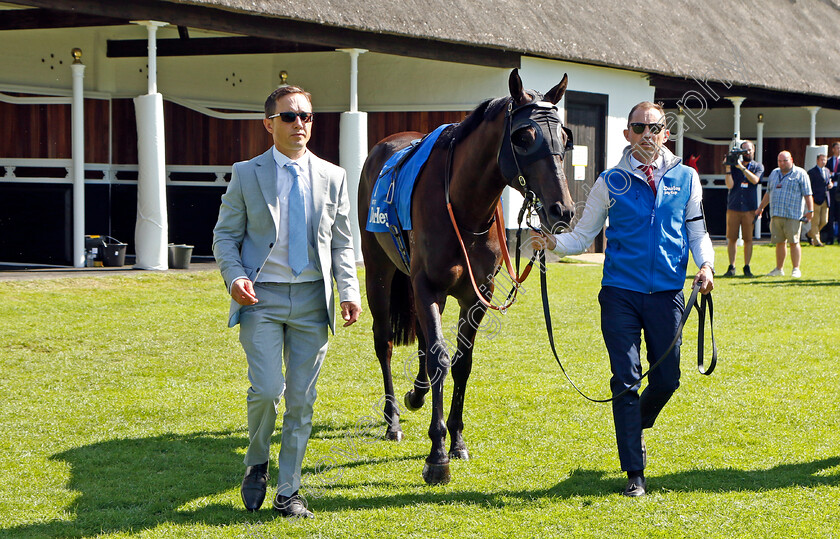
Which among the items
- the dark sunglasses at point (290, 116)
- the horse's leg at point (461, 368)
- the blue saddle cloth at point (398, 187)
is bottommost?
the horse's leg at point (461, 368)

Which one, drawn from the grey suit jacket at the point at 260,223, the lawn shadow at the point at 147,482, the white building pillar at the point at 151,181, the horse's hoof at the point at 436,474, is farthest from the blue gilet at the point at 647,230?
the white building pillar at the point at 151,181

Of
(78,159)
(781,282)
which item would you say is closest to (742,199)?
(781,282)

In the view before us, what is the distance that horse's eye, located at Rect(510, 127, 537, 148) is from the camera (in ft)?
15.4

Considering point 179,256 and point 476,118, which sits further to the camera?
point 179,256

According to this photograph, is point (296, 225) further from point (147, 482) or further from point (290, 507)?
point (147, 482)

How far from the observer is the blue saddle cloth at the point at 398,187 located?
561cm

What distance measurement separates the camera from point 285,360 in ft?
14.6

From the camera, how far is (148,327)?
9.72m

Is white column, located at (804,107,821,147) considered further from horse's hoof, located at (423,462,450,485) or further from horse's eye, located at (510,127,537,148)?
horse's hoof, located at (423,462,450,485)

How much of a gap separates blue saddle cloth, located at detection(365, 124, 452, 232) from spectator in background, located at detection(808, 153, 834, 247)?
671 inches

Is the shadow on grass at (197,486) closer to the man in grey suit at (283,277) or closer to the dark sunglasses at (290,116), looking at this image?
the man in grey suit at (283,277)

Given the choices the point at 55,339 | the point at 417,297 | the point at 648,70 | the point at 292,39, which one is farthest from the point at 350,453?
the point at 648,70

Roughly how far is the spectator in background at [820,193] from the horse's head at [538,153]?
58.4 ft

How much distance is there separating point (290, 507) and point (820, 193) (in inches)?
750
